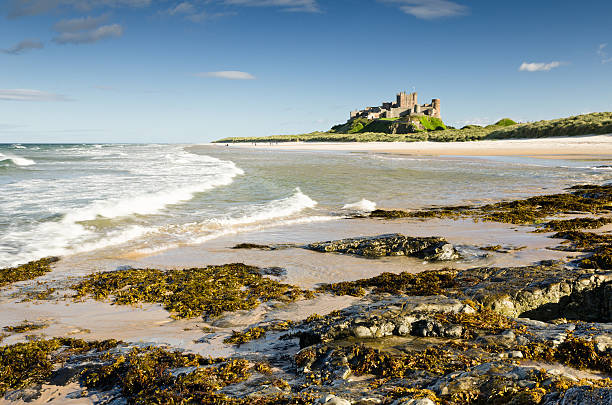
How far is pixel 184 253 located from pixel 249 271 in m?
2.17

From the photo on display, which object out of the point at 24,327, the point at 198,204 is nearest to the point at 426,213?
the point at 198,204

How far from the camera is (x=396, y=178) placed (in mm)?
22219

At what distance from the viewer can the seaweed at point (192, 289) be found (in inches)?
220

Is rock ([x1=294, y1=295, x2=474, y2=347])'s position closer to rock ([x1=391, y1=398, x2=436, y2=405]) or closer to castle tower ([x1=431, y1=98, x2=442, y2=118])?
rock ([x1=391, y1=398, x2=436, y2=405])

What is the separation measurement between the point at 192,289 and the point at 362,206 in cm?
855

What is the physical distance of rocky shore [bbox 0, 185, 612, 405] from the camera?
111 inches

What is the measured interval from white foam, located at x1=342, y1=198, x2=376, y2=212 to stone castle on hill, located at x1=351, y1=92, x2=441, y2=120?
14504 centimetres

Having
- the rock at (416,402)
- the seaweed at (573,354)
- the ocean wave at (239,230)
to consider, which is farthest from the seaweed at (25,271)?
the seaweed at (573,354)

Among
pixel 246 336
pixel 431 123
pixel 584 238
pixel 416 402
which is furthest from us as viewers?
pixel 431 123

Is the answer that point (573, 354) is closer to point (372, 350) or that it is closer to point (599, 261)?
point (372, 350)

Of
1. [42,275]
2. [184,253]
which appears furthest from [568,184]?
[42,275]

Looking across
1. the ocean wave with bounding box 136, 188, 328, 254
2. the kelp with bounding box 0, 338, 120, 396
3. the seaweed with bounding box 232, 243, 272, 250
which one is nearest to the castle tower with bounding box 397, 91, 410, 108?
the ocean wave with bounding box 136, 188, 328, 254

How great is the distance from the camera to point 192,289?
608 centimetres

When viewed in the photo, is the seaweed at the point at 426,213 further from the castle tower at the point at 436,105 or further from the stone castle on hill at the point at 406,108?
the castle tower at the point at 436,105
